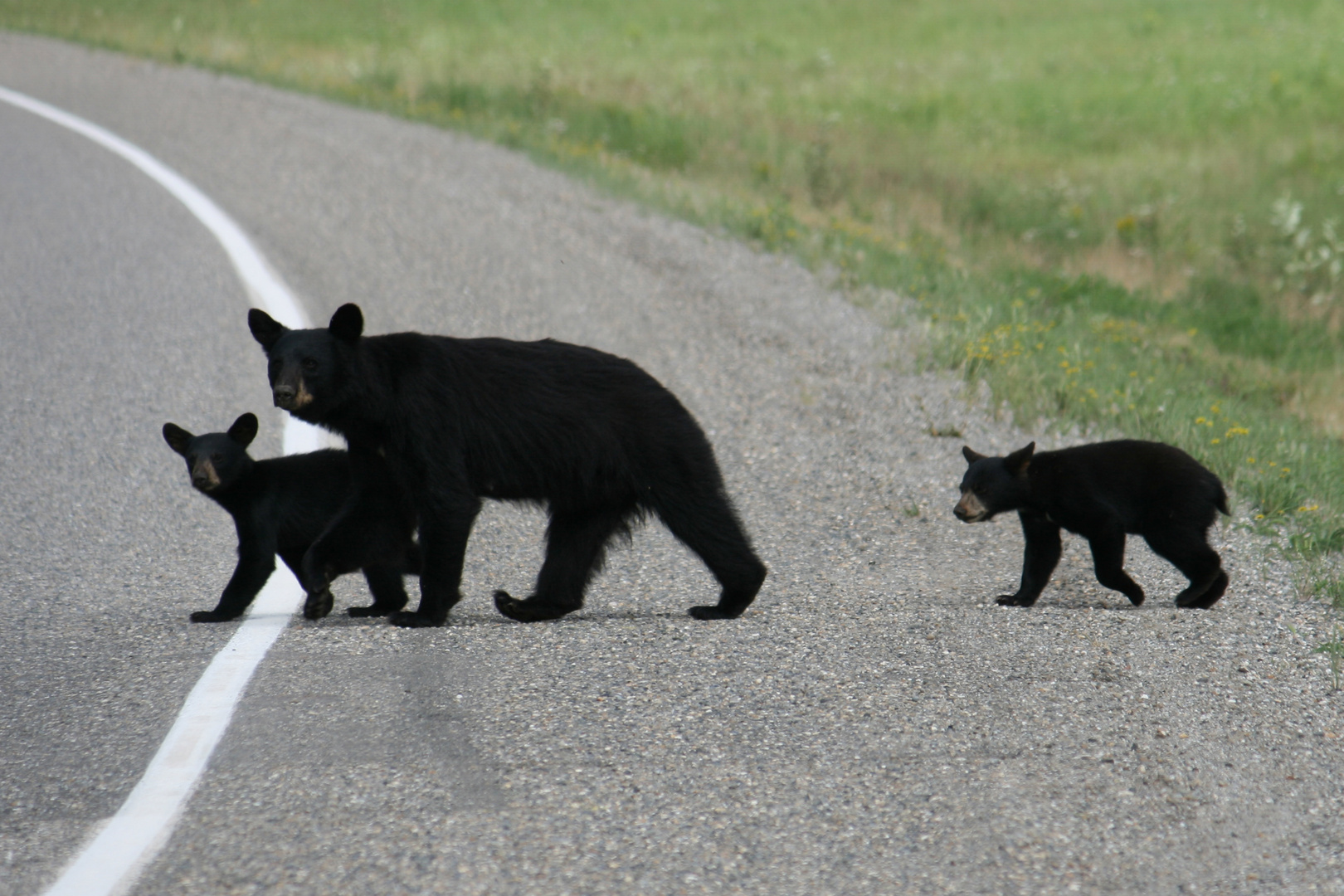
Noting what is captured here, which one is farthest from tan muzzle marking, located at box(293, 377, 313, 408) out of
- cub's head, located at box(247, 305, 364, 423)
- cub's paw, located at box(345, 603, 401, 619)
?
cub's paw, located at box(345, 603, 401, 619)

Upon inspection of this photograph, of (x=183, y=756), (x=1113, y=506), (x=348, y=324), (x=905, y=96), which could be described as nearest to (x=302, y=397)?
(x=348, y=324)

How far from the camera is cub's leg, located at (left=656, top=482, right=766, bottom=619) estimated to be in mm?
5086

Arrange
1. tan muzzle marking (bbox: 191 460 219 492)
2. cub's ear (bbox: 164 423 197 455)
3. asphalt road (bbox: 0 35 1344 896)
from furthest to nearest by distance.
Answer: cub's ear (bbox: 164 423 197 455), tan muzzle marking (bbox: 191 460 219 492), asphalt road (bbox: 0 35 1344 896)

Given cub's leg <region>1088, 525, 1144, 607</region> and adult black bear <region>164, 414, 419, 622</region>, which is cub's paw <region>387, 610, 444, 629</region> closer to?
adult black bear <region>164, 414, 419, 622</region>

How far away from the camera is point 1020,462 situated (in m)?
5.66

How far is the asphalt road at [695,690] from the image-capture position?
3.05 metres

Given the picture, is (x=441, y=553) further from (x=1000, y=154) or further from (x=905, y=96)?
(x=905, y=96)

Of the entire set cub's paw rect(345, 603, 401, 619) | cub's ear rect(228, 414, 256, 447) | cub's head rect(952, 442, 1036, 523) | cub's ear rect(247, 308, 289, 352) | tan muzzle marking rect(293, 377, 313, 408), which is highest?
cub's ear rect(247, 308, 289, 352)

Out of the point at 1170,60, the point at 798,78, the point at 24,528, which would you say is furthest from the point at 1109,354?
the point at 1170,60

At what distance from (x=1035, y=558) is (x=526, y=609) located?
83.1 inches

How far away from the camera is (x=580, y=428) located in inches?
197

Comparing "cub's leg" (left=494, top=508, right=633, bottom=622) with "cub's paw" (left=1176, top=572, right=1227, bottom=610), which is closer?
"cub's leg" (left=494, top=508, right=633, bottom=622)

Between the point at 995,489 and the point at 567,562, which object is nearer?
the point at 567,562

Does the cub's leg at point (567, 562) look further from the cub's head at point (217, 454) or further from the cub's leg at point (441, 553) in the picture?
the cub's head at point (217, 454)
